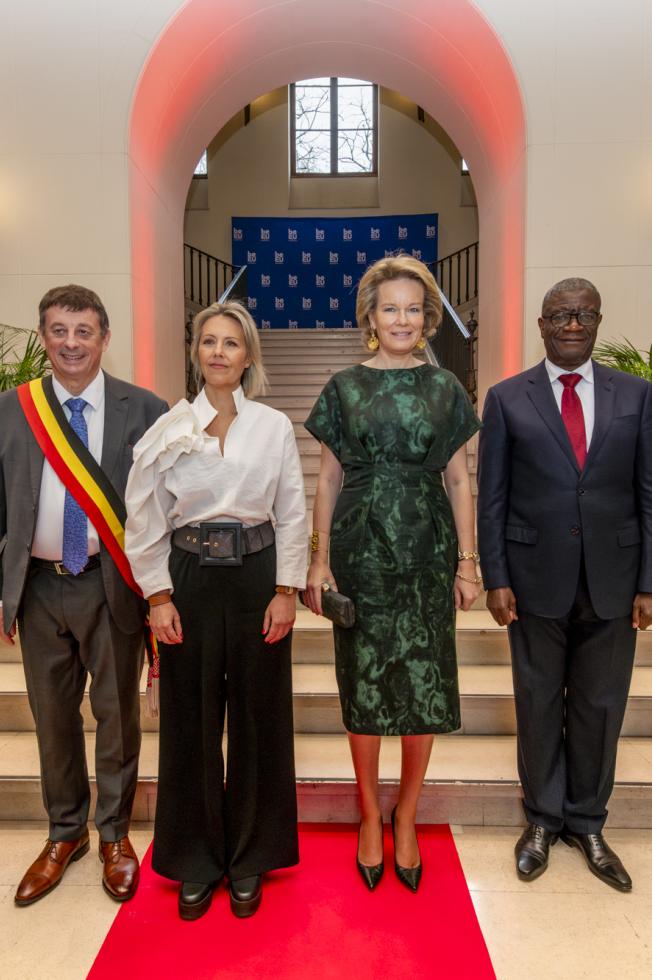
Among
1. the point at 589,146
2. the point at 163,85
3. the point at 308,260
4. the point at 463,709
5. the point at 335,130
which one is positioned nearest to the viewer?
the point at 463,709

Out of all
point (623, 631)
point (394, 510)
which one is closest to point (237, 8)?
point (394, 510)

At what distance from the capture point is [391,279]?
2.11 m

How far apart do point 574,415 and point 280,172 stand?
11.2 m

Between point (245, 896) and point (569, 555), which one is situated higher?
point (569, 555)

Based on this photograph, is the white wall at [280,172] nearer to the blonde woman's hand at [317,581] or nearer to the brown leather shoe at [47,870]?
the blonde woman's hand at [317,581]

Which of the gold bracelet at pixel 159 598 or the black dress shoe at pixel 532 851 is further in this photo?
the black dress shoe at pixel 532 851

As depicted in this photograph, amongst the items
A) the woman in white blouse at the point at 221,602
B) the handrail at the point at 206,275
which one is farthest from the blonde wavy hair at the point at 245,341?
the handrail at the point at 206,275

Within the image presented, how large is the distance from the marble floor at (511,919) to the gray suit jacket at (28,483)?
829 mm

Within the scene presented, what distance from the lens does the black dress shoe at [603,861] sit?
7.25ft

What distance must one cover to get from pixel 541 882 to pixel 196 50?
4865 millimetres

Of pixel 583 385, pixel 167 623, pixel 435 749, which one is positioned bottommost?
pixel 435 749

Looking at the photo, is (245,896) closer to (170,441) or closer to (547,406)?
(170,441)

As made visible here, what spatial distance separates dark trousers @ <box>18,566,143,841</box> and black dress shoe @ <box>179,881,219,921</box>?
309 millimetres

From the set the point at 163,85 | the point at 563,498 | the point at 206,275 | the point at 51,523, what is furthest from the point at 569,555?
the point at 206,275
